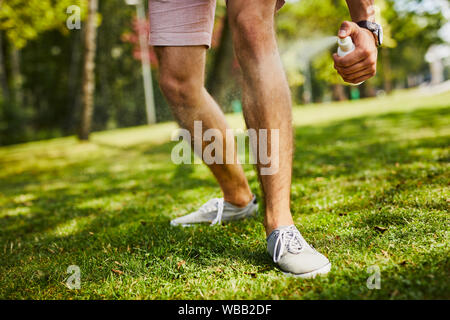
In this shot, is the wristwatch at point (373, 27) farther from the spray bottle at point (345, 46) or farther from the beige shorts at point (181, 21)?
the beige shorts at point (181, 21)

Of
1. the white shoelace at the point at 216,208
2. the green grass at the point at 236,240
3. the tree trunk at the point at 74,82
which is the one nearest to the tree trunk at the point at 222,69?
the green grass at the point at 236,240

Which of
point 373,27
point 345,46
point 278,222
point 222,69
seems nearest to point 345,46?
point 345,46

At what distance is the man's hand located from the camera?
4.84ft

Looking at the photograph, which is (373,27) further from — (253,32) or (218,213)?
(218,213)

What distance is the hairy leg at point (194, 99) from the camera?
1986 mm

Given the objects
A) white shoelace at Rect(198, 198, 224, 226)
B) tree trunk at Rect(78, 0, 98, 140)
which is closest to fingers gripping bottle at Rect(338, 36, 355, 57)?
white shoelace at Rect(198, 198, 224, 226)

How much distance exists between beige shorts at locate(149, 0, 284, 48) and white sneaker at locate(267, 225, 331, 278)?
1.06m

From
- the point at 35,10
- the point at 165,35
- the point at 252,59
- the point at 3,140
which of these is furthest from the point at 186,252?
the point at 3,140

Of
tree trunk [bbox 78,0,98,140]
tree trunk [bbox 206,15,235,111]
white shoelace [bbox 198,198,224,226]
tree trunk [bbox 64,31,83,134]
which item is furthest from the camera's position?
tree trunk [bbox 64,31,83,134]

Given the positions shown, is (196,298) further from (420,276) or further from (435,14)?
(435,14)

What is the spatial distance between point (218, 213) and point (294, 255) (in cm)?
83

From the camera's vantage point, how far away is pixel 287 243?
1550 millimetres

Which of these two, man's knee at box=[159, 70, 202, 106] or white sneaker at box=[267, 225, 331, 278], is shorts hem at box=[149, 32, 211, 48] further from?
white sneaker at box=[267, 225, 331, 278]

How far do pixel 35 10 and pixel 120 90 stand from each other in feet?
76.5
